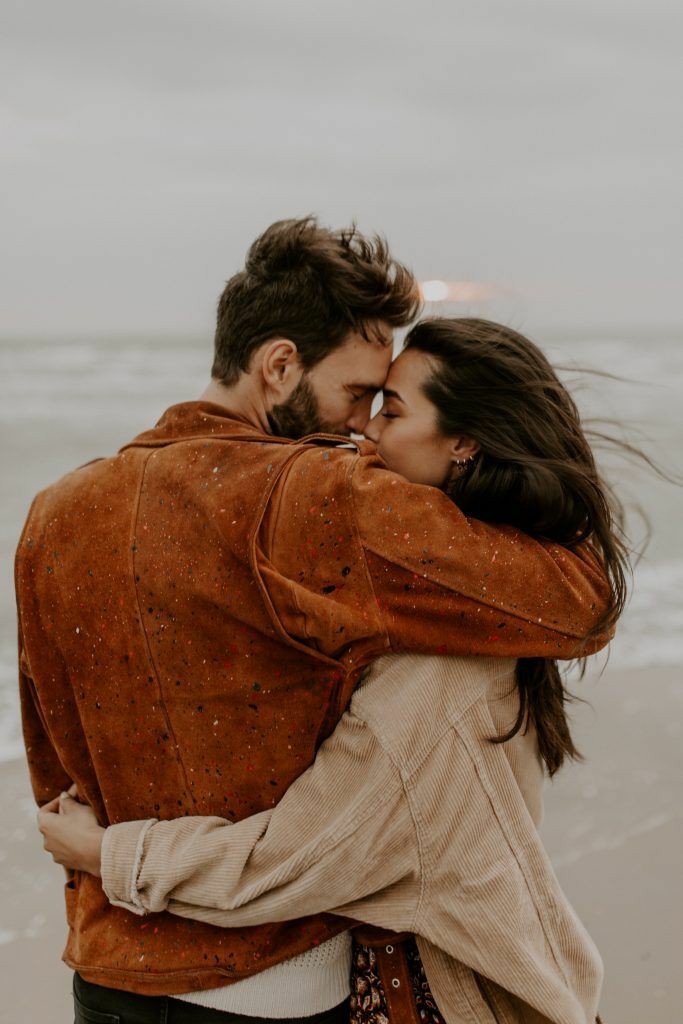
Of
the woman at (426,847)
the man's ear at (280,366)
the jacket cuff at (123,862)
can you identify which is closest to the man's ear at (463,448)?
the woman at (426,847)

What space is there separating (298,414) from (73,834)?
89 centimetres

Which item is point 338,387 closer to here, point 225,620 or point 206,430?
point 206,430

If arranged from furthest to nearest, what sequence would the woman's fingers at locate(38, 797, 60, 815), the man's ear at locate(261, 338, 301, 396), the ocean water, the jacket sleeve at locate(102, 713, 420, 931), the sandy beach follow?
the ocean water → the sandy beach → the man's ear at locate(261, 338, 301, 396) → the woman's fingers at locate(38, 797, 60, 815) → the jacket sleeve at locate(102, 713, 420, 931)

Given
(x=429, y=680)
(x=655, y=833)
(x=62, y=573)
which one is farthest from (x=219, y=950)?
(x=655, y=833)

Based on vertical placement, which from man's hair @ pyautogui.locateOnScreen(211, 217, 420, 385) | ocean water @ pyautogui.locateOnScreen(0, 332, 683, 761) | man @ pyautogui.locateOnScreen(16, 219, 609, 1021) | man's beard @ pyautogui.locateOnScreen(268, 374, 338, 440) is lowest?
ocean water @ pyautogui.locateOnScreen(0, 332, 683, 761)

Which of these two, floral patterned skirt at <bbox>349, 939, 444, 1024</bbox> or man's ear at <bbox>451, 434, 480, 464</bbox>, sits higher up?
man's ear at <bbox>451, 434, 480, 464</bbox>

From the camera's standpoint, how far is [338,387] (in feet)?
6.72

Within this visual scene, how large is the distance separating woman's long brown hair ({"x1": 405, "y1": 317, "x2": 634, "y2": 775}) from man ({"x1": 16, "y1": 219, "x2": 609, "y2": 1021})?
69 millimetres

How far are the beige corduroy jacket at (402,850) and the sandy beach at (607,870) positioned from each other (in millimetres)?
1837

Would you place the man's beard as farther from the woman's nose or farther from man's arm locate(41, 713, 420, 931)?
man's arm locate(41, 713, 420, 931)

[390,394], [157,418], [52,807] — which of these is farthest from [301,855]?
[157,418]

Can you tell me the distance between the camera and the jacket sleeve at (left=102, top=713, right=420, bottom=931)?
5.08ft

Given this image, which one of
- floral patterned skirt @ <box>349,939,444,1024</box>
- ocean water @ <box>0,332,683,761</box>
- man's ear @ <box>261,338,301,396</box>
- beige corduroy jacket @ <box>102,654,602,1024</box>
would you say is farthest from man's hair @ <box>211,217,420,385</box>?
floral patterned skirt @ <box>349,939,444,1024</box>

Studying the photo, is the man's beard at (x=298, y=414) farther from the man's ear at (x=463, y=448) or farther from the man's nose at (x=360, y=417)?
the man's ear at (x=463, y=448)
